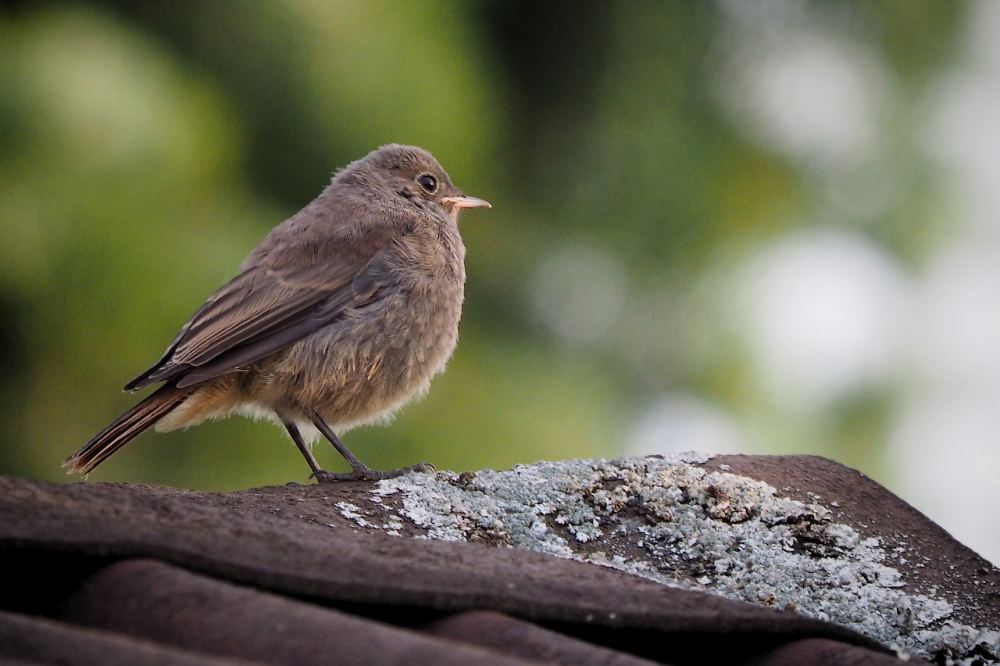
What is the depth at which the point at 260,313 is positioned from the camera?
3510 mm

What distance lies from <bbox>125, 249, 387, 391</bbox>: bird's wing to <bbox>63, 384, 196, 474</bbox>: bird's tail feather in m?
0.05

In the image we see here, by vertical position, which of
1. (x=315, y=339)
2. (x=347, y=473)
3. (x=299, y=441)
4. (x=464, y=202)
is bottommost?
(x=347, y=473)

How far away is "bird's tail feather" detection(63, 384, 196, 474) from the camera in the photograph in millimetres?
3211

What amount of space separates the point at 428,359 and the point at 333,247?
0.50 metres

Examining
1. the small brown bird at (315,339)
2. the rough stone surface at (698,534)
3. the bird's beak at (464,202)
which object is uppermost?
the bird's beak at (464,202)

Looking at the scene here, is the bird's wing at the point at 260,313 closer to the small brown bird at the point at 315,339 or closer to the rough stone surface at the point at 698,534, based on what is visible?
the small brown bird at the point at 315,339

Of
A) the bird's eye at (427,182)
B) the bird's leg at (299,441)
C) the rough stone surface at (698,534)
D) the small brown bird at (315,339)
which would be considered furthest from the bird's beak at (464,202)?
the rough stone surface at (698,534)

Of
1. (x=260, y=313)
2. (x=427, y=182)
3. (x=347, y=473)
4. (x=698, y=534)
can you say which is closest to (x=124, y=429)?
(x=260, y=313)

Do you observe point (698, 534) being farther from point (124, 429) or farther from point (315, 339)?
point (124, 429)

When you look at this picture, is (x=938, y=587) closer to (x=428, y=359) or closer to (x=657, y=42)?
(x=428, y=359)

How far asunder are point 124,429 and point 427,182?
1599 mm

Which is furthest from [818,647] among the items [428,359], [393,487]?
[428,359]

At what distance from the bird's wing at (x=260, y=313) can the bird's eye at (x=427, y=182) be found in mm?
727

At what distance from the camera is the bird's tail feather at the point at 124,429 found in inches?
126
